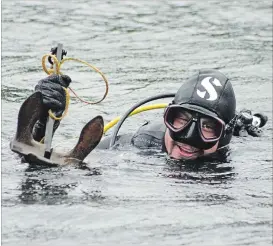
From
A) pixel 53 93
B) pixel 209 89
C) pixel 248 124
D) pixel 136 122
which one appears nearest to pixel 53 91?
pixel 53 93

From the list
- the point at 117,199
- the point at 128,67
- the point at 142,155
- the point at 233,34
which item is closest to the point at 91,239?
the point at 117,199

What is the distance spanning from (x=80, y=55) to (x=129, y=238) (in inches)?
243

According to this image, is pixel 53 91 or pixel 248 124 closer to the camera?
pixel 53 91

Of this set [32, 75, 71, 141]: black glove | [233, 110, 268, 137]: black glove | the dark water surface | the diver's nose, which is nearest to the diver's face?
the dark water surface

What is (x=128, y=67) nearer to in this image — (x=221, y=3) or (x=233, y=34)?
(x=233, y=34)

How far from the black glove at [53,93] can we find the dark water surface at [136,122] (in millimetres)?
421

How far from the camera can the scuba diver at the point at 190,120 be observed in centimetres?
636

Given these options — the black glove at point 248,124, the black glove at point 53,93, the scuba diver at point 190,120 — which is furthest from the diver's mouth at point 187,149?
the black glove at point 53,93

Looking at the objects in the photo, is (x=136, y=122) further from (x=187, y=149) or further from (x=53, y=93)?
(x=53, y=93)

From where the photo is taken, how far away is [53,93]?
623 centimetres

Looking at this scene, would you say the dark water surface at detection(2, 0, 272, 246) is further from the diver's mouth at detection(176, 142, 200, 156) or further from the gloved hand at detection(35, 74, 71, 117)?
the gloved hand at detection(35, 74, 71, 117)

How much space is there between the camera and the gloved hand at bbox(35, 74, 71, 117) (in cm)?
622

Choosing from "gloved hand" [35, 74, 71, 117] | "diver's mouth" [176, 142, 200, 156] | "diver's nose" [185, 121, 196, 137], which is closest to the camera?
"gloved hand" [35, 74, 71, 117]

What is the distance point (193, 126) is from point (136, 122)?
2.21 meters
